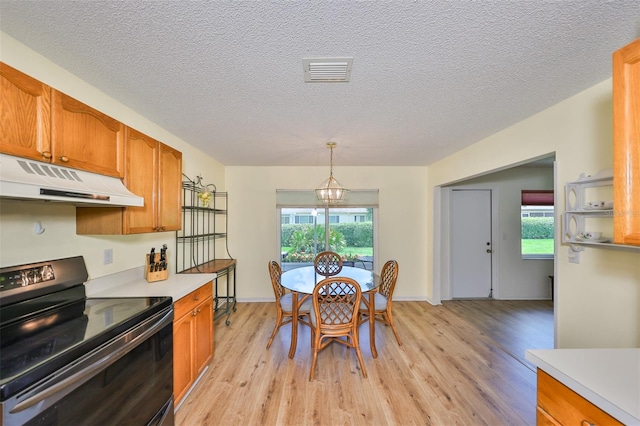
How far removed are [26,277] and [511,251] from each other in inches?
235

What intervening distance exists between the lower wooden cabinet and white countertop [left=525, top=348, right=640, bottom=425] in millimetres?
2210

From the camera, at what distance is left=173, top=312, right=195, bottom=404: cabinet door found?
5.95 feet

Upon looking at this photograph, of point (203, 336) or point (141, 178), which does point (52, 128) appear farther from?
point (203, 336)

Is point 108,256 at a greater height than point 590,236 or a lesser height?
lesser

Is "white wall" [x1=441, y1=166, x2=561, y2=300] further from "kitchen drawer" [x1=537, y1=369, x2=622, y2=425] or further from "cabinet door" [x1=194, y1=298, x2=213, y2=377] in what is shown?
"cabinet door" [x1=194, y1=298, x2=213, y2=377]

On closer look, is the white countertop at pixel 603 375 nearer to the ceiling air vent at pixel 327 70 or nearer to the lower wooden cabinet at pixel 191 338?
the ceiling air vent at pixel 327 70

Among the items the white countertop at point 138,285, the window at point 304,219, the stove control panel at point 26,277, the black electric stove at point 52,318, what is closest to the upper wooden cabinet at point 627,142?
the black electric stove at point 52,318

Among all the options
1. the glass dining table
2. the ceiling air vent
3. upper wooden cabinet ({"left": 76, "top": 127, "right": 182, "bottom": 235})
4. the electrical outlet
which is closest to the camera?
the ceiling air vent

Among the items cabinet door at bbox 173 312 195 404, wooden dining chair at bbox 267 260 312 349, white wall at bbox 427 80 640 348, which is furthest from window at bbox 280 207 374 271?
white wall at bbox 427 80 640 348

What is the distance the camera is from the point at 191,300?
202cm

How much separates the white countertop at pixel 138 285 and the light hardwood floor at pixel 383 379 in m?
0.92

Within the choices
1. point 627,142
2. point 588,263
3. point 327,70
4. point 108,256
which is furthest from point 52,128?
point 588,263

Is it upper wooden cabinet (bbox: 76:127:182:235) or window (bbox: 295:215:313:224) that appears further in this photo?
window (bbox: 295:215:313:224)

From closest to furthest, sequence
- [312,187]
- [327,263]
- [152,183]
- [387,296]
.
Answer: [152,183]
[387,296]
[327,263]
[312,187]
